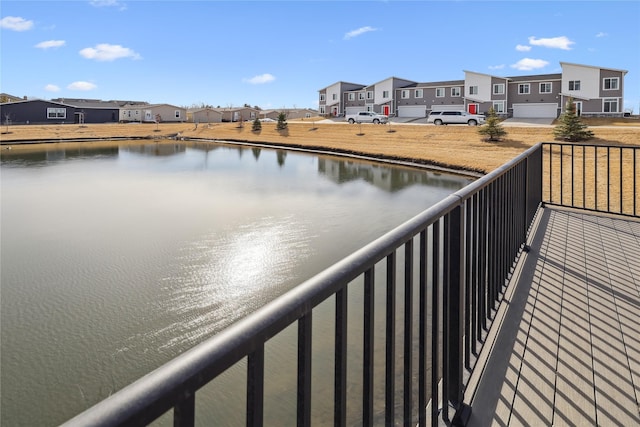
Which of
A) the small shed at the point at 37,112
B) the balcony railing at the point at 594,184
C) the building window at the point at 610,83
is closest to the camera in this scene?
the balcony railing at the point at 594,184

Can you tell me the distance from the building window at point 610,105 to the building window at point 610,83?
96 centimetres

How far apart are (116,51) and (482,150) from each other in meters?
150

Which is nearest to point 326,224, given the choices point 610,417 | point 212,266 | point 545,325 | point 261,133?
point 212,266

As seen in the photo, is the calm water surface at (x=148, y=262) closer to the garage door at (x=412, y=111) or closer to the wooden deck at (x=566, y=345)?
the wooden deck at (x=566, y=345)

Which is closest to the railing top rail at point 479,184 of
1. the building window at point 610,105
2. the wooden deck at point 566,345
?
the wooden deck at point 566,345

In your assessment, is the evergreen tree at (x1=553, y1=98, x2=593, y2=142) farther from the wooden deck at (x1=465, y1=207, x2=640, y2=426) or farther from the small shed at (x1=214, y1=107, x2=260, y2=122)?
the small shed at (x1=214, y1=107, x2=260, y2=122)

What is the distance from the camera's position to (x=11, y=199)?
12.7m

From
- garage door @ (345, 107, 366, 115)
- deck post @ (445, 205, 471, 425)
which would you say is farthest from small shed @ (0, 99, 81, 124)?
deck post @ (445, 205, 471, 425)

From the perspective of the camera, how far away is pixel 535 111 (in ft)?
131

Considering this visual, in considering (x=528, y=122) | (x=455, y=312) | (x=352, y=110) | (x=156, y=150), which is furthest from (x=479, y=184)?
(x=352, y=110)

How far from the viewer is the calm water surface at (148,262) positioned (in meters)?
4.28

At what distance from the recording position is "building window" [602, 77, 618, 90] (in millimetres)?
35750

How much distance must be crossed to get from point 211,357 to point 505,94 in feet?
148

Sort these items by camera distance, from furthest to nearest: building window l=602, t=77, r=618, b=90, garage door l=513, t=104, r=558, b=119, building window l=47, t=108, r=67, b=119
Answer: building window l=47, t=108, r=67, b=119 < garage door l=513, t=104, r=558, b=119 < building window l=602, t=77, r=618, b=90
